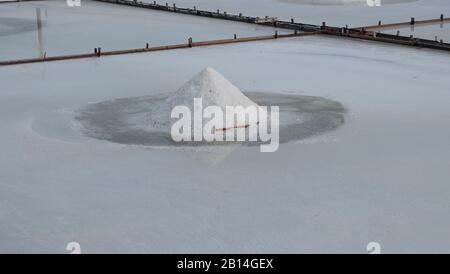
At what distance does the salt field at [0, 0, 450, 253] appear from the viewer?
4.70 m

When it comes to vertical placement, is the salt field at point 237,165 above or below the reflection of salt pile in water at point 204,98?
below

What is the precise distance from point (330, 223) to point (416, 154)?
1927mm

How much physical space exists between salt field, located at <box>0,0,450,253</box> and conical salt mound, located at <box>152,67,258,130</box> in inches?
2.3

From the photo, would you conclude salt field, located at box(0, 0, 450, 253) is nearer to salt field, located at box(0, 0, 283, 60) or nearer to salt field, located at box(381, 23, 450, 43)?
salt field, located at box(0, 0, 283, 60)

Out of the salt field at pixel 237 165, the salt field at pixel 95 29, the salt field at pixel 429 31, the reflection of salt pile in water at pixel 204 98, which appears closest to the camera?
the salt field at pixel 237 165

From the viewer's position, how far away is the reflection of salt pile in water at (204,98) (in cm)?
732

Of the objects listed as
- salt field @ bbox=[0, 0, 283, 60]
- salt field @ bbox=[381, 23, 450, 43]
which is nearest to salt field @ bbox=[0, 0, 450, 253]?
salt field @ bbox=[0, 0, 283, 60]

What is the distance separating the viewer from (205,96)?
7387 mm

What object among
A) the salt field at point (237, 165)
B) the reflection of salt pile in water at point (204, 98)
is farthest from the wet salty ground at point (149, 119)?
the reflection of salt pile in water at point (204, 98)

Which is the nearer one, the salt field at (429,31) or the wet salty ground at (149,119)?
the wet salty ground at (149,119)

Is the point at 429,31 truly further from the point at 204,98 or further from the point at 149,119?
the point at 149,119

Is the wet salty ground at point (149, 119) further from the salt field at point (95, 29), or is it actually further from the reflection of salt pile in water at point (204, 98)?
the salt field at point (95, 29)

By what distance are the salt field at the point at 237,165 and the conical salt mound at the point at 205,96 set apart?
6 centimetres
